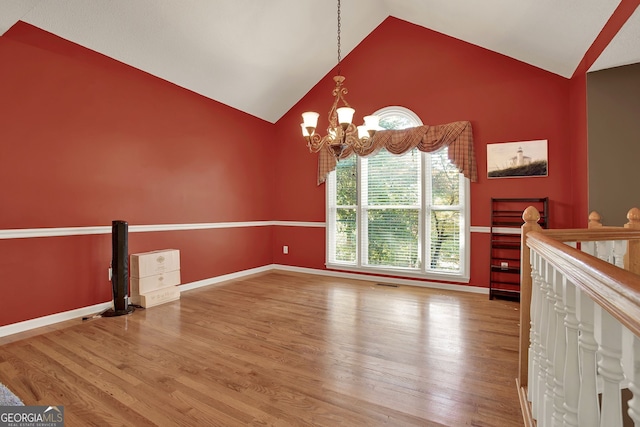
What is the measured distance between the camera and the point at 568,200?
3.80 meters

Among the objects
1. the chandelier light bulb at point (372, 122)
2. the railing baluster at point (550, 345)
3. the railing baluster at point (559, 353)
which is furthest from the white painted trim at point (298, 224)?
the railing baluster at point (559, 353)

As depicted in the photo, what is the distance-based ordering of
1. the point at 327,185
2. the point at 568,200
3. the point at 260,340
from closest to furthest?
1. the point at 260,340
2. the point at 568,200
3. the point at 327,185

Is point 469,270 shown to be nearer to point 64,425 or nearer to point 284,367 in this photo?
point 284,367

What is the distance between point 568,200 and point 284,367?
12.3 ft

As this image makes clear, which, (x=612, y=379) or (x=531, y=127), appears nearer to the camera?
(x=612, y=379)

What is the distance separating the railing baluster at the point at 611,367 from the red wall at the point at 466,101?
135 inches

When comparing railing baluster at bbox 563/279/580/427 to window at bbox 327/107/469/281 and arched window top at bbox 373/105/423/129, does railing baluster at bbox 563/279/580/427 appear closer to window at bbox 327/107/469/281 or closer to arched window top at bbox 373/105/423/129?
window at bbox 327/107/469/281

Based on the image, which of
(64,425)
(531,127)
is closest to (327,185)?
(531,127)

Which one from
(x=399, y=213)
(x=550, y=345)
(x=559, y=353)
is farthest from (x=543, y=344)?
(x=399, y=213)

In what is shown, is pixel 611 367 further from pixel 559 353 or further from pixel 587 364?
pixel 559 353

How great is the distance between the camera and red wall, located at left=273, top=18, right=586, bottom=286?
12.6 feet

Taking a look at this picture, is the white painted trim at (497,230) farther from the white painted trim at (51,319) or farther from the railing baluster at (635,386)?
the white painted trim at (51,319)

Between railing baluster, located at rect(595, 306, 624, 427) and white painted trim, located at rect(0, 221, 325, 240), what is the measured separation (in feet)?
13.0

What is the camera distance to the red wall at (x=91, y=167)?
114 inches
